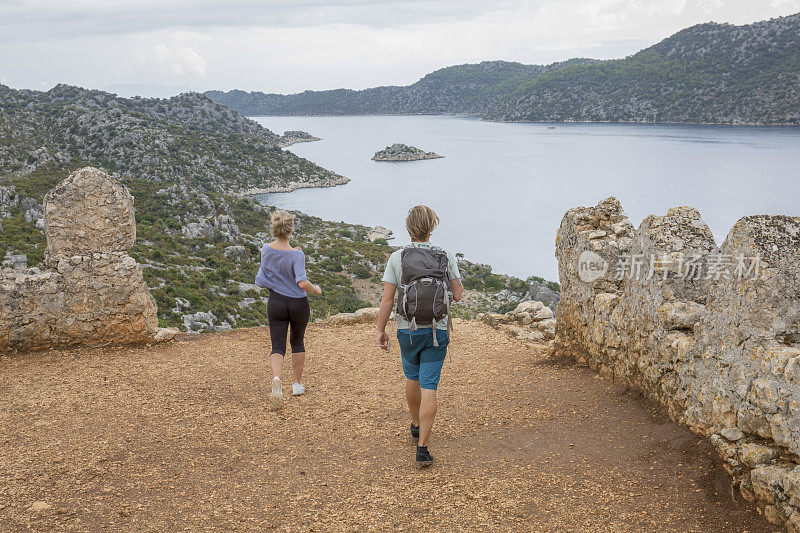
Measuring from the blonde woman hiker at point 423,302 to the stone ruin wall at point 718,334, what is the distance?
1913 millimetres

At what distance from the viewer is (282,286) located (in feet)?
18.9

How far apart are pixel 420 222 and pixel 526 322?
7.25 metres

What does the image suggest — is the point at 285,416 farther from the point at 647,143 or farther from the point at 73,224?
the point at 647,143

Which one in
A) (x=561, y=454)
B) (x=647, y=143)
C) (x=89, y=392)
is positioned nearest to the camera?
(x=561, y=454)

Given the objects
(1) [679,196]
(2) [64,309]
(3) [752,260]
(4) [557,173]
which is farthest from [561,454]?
(4) [557,173]

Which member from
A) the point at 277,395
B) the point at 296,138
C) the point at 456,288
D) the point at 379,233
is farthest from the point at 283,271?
the point at 296,138

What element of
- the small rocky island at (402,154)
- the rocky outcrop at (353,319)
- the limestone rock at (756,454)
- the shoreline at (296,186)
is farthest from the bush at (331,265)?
the small rocky island at (402,154)

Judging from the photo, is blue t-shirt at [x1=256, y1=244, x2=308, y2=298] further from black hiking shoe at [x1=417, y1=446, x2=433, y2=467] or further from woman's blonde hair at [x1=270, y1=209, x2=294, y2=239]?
black hiking shoe at [x1=417, y1=446, x2=433, y2=467]

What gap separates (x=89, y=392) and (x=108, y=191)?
8.98 feet

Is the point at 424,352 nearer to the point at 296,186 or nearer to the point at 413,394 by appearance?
the point at 413,394

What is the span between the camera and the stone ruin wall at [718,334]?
3.57 metres

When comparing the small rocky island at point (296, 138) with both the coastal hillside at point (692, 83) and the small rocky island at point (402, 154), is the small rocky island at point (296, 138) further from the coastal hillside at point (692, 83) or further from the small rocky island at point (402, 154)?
the coastal hillside at point (692, 83)

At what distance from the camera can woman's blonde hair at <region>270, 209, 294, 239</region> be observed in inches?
223

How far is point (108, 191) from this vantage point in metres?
7.63
